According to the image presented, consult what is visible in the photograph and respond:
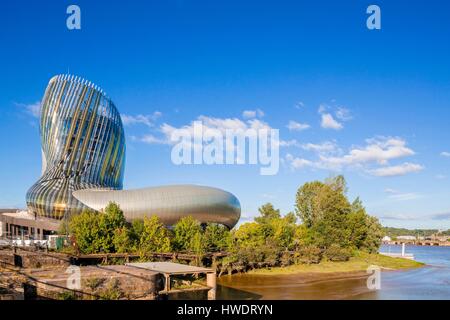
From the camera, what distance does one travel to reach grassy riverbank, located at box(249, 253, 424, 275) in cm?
4690

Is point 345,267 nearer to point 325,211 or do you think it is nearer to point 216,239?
point 325,211

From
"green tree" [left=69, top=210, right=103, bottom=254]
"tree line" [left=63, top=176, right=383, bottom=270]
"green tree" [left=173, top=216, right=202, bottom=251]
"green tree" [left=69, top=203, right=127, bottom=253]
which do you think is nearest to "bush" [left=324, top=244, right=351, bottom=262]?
"tree line" [left=63, top=176, right=383, bottom=270]

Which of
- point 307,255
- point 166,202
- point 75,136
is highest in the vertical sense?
point 75,136

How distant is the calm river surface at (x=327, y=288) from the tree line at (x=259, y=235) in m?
5.26

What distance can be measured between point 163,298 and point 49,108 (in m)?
59.9

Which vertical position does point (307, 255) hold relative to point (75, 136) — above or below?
below

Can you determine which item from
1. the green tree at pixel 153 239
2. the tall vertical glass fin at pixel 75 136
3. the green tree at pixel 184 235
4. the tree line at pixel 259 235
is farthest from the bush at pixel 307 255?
the tall vertical glass fin at pixel 75 136

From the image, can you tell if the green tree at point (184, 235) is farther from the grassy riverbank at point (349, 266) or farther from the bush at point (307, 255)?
the bush at point (307, 255)

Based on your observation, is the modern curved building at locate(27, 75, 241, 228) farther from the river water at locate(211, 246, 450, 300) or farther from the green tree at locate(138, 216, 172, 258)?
the river water at locate(211, 246, 450, 300)

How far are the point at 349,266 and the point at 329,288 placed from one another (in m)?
17.6

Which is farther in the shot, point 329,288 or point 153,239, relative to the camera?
point 153,239

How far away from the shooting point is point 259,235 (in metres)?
52.2

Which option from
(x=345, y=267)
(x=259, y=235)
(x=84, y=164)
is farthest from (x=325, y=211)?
(x=84, y=164)

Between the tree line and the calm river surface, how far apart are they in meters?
5.26
